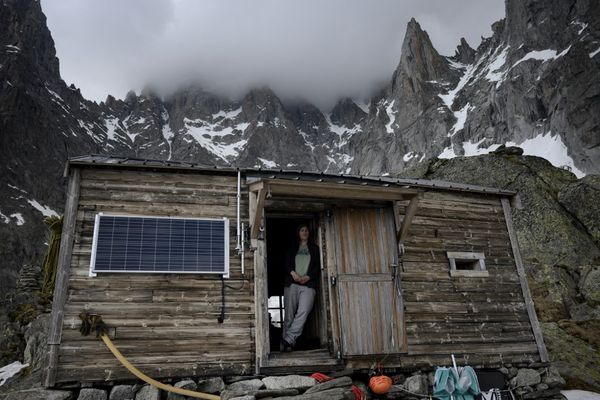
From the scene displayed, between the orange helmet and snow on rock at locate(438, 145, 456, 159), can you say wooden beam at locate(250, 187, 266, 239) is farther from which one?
snow on rock at locate(438, 145, 456, 159)

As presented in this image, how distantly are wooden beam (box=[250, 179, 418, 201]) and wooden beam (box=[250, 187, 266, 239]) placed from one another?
226 millimetres

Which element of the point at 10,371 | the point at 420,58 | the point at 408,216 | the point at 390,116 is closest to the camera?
the point at 408,216

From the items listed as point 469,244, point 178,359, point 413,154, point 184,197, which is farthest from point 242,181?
point 413,154

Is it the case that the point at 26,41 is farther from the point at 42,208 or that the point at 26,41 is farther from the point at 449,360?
the point at 449,360

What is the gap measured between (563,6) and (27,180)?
106 meters

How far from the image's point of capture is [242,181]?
9.48m

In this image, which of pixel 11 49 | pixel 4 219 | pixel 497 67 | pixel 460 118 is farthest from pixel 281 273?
pixel 497 67

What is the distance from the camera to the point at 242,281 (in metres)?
8.79

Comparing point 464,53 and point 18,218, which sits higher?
point 464,53

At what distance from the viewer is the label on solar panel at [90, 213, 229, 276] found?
8289 mm

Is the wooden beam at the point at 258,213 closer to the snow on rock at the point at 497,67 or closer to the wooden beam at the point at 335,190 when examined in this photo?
the wooden beam at the point at 335,190

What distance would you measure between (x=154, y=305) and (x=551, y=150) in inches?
2952

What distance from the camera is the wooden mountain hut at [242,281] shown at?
8.05 metres

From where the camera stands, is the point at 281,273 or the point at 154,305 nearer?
the point at 154,305
